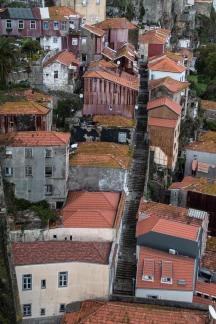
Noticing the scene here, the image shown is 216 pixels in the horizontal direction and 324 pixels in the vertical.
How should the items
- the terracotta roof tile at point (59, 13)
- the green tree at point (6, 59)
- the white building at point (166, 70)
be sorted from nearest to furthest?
the green tree at point (6, 59) → the terracotta roof tile at point (59, 13) → the white building at point (166, 70)

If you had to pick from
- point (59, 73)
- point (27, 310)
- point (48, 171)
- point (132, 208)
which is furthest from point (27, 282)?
point (59, 73)

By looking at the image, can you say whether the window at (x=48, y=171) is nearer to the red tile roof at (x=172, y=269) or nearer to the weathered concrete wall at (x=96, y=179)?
the weathered concrete wall at (x=96, y=179)

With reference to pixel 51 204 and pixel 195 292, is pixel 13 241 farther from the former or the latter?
pixel 195 292

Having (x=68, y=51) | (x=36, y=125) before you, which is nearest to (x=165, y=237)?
(x=36, y=125)

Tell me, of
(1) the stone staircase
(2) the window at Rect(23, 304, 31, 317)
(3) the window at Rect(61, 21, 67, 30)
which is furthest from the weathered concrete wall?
→ (3) the window at Rect(61, 21, 67, 30)

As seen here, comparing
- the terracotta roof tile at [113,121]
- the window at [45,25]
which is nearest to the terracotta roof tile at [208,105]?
the terracotta roof tile at [113,121]

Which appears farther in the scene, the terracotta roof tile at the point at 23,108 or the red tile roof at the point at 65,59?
the red tile roof at the point at 65,59

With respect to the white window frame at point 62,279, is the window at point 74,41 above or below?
above

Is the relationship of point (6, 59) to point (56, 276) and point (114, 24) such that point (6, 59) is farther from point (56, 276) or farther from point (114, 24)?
point (114, 24)

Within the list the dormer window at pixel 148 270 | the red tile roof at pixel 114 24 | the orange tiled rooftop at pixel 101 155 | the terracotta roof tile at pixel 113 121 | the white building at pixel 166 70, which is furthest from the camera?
the red tile roof at pixel 114 24
